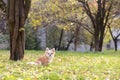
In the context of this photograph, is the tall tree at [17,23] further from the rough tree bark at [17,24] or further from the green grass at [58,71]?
the green grass at [58,71]

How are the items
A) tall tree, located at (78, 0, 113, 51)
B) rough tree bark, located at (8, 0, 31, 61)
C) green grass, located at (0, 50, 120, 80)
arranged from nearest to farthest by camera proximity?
green grass, located at (0, 50, 120, 80) → rough tree bark, located at (8, 0, 31, 61) → tall tree, located at (78, 0, 113, 51)

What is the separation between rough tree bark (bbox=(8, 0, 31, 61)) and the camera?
1186 cm

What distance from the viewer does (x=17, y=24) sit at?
11859mm

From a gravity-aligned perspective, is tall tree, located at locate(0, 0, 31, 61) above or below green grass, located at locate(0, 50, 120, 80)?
above

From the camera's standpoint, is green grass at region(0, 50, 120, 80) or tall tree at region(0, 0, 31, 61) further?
tall tree at region(0, 0, 31, 61)

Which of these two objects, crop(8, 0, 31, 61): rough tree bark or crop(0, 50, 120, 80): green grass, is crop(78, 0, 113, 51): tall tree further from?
crop(0, 50, 120, 80): green grass

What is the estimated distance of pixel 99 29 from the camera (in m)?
27.9

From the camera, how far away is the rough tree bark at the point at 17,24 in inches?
467

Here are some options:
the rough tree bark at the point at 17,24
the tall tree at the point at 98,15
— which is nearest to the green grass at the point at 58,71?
the rough tree bark at the point at 17,24

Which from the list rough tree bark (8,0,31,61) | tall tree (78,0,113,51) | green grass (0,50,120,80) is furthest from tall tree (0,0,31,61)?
tall tree (78,0,113,51)

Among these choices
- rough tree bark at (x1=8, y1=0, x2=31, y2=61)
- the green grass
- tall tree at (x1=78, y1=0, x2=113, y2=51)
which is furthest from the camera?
tall tree at (x1=78, y1=0, x2=113, y2=51)

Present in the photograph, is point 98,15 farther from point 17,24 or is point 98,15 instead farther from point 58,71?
point 58,71

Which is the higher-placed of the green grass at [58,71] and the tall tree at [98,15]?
the tall tree at [98,15]

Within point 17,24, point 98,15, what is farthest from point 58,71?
point 98,15
